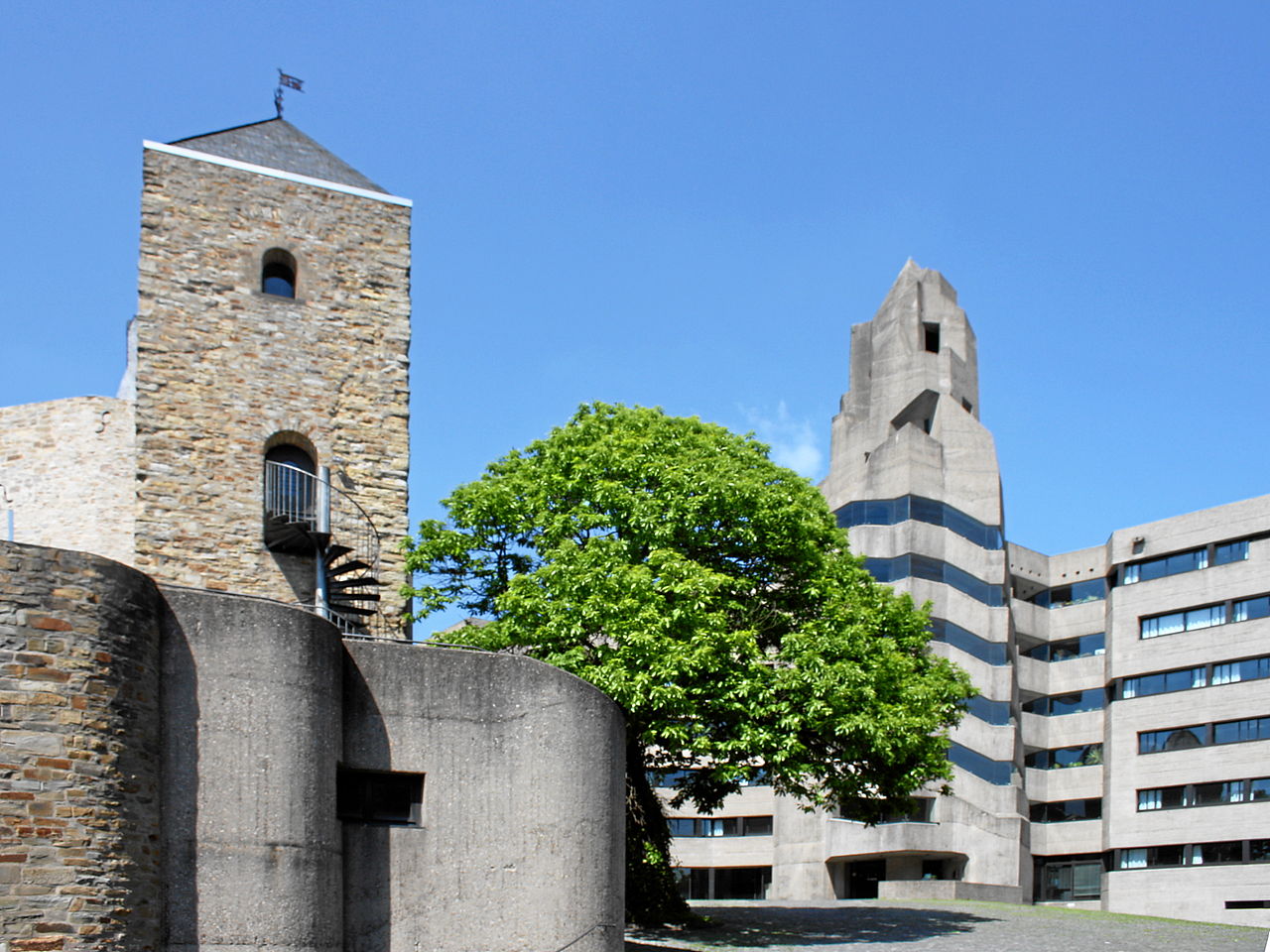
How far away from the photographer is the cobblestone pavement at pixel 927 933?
23875 mm

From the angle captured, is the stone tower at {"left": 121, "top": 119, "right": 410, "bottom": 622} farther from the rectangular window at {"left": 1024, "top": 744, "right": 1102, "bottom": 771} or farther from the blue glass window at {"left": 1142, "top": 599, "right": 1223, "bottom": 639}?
the rectangular window at {"left": 1024, "top": 744, "right": 1102, "bottom": 771}

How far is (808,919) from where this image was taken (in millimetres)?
28609

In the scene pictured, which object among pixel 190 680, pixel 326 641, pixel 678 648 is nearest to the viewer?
pixel 190 680

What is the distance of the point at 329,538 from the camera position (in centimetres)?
2406

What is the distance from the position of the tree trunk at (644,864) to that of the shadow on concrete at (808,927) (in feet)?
1.07

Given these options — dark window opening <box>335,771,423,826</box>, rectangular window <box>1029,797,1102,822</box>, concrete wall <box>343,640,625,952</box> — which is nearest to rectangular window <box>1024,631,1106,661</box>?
rectangular window <box>1029,797,1102,822</box>

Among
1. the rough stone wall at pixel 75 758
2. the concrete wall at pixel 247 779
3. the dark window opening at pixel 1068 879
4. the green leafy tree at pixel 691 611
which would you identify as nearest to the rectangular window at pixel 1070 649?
the dark window opening at pixel 1068 879

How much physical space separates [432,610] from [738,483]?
5.65 metres

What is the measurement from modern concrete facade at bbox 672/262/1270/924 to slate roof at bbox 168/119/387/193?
2884cm

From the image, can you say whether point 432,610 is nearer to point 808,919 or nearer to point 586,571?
point 586,571

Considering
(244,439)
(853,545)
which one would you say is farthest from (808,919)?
(853,545)

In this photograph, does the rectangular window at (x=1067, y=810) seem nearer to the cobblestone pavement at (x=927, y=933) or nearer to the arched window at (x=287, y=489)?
the cobblestone pavement at (x=927, y=933)

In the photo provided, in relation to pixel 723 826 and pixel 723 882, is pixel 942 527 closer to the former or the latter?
pixel 723 826

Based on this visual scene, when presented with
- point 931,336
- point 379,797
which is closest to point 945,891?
point 931,336
